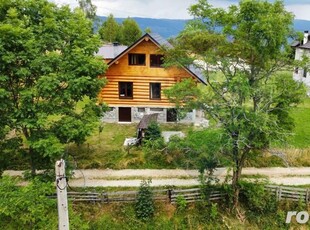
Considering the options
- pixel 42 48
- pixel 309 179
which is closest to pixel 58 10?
pixel 42 48

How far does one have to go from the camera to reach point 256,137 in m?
16.3

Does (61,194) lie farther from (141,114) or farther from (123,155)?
(141,114)

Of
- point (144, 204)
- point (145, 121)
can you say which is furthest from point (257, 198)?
point (145, 121)

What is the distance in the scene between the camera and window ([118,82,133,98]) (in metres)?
30.1

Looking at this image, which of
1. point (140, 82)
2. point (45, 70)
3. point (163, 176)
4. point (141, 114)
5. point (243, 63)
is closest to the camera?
point (45, 70)

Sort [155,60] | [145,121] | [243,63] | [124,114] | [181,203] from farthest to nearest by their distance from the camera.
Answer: [124,114]
[155,60]
[145,121]
[181,203]
[243,63]

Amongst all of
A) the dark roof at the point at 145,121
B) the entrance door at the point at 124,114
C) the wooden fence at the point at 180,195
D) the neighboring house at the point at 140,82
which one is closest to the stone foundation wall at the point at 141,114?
the neighboring house at the point at 140,82

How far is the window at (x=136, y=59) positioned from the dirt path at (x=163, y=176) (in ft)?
36.7

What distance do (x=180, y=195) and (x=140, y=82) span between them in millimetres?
14000

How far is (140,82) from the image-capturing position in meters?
29.8

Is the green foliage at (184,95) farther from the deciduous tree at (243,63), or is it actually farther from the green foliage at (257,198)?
the green foliage at (257,198)

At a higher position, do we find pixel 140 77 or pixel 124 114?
pixel 140 77

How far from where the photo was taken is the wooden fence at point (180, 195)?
18.0 meters

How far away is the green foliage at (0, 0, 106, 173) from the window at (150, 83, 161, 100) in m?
13.4
